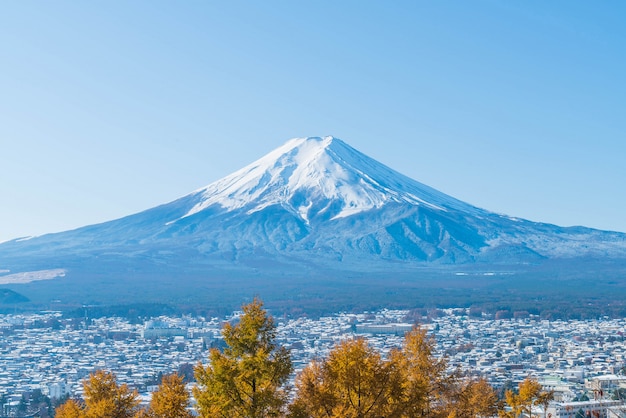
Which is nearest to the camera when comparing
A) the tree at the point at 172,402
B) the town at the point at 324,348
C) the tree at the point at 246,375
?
the tree at the point at 246,375

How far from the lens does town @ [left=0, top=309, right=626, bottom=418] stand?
57.1 metres

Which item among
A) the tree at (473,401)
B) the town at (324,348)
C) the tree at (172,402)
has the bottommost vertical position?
the town at (324,348)

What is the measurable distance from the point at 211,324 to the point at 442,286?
190 feet

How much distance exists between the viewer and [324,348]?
80.0m

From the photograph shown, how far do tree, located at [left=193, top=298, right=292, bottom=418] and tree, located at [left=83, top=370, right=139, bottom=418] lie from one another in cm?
186

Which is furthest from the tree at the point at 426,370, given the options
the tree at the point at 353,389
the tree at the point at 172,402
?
the tree at the point at 172,402

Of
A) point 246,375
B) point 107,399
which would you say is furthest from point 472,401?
point 107,399

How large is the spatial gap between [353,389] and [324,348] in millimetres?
60444

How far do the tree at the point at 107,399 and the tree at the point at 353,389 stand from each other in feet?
11.6

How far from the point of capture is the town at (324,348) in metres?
57.1

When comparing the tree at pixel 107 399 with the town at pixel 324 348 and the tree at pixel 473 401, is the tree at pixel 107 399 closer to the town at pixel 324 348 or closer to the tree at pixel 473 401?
the tree at pixel 473 401

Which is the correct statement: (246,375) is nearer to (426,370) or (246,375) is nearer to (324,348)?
(426,370)

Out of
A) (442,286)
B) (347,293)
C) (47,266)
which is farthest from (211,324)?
(47,266)

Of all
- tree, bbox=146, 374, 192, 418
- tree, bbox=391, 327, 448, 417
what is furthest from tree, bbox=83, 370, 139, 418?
tree, bbox=391, 327, 448, 417
